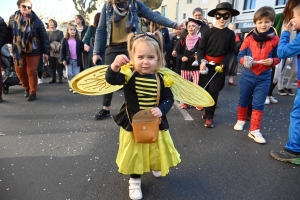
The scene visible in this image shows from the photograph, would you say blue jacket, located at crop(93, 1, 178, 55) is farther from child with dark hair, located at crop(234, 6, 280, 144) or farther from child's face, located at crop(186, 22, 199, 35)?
child's face, located at crop(186, 22, 199, 35)

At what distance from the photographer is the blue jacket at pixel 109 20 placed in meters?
3.12

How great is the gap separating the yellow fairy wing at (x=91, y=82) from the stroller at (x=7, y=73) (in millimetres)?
4699

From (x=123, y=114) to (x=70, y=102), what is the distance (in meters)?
3.37

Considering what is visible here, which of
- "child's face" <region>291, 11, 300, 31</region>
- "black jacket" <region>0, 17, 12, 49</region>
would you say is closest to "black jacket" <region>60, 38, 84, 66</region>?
"black jacket" <region>0, 17, 12, 49</region>

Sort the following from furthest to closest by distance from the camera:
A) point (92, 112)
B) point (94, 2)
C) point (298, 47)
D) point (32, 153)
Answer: point (94, 2) → point (92, 112) → point (32, 153) → point (298, 47)

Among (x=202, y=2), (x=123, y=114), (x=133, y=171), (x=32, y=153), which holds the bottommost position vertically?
(x=32, y=153)

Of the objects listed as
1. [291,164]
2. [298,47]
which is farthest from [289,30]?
[291,164]

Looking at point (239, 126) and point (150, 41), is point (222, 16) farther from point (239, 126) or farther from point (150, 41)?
point (150, 41)

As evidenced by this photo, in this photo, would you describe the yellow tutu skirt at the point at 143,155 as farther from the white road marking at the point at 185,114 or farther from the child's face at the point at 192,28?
the child's face at the point at 192,28

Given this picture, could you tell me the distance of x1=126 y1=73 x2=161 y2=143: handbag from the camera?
69.5 inches

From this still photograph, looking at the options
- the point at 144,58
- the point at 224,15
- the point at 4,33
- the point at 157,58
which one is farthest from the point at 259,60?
the point at 4,33

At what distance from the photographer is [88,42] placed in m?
5.68

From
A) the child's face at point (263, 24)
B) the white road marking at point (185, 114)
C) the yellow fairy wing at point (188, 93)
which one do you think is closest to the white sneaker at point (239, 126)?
the white road marking at point (185, 114)

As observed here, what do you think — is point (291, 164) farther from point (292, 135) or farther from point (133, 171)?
point (133, 171)
